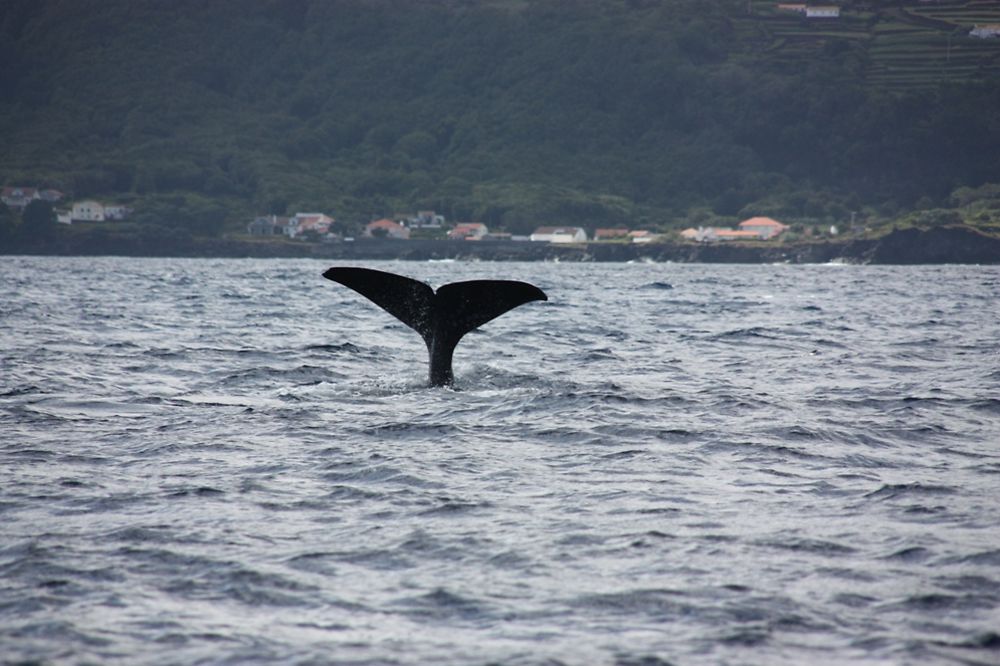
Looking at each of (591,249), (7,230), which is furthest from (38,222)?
(591,249)

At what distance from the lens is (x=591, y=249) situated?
155500mm

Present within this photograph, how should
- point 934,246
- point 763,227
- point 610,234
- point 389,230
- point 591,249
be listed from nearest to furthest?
point 934,246 → point 591,249 → point 763,227 → point 610,234 → point 389,230

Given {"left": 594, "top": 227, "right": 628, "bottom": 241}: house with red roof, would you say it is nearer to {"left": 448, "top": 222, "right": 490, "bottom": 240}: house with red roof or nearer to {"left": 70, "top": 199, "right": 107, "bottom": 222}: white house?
{"left": 448, "top": 222, "right": 490, "bottom": 240}: house with red roof

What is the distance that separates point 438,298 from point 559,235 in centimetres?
15079

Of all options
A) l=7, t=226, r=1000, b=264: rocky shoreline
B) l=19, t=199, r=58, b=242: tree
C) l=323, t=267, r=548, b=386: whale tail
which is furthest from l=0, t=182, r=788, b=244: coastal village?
l=323, t=267, r=548, b=386: whale tail

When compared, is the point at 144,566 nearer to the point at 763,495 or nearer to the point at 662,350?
the point at 763,495

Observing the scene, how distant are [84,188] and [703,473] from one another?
588 ft

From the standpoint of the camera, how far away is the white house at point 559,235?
163 meters

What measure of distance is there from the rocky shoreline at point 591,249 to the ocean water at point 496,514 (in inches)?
5085

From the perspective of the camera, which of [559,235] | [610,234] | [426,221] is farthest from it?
[426,221]

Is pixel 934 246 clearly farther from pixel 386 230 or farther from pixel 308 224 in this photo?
pixel 308 224

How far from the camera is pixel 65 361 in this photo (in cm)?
1836

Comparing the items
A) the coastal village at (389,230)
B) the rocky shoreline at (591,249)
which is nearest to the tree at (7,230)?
the rocky shoreline at (591,249)

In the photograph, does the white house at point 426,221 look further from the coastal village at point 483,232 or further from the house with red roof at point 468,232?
the house with red roof at point 468,232
